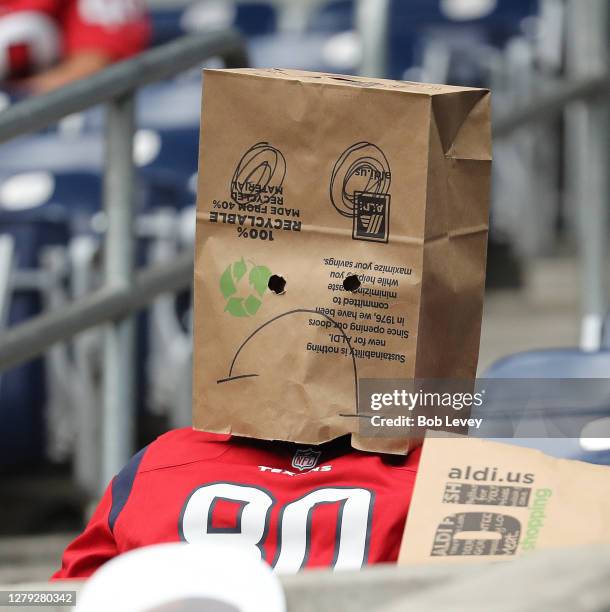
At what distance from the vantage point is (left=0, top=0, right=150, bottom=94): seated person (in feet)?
14.2

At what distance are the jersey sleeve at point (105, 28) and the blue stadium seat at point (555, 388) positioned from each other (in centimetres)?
276

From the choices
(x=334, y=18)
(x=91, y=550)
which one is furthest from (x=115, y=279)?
(x=334, y=18)

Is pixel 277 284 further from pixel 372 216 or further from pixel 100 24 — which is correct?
pixel 100 24

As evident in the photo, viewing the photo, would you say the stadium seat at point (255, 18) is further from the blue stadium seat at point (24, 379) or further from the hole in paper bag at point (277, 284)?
the hole in paper bag at point (277, 284)

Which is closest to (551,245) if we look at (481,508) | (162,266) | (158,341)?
(158,341)

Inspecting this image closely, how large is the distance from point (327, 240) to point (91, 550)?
0.48 metres

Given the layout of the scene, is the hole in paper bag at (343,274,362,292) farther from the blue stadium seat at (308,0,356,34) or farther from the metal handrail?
the blue stadium seat at (308,0,356,34)

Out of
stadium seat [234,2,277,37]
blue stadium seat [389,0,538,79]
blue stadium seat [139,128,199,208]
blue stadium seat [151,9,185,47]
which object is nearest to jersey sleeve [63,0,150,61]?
blue stadium seat [139,128,199,208]

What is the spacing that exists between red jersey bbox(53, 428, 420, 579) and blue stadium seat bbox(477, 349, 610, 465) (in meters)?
0.15

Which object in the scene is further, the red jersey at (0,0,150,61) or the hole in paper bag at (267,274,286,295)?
the red jersey at (0,0,150,61)

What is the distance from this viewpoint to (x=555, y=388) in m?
1.72

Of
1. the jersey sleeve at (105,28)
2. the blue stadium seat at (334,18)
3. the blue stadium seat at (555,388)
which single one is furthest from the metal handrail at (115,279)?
the blue stadium seat at (334,18)

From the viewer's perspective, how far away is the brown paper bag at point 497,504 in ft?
4.43

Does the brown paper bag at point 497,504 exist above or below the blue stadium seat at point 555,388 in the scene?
below
